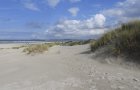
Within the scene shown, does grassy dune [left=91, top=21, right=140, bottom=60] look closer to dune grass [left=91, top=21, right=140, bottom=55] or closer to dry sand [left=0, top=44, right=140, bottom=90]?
dune grass [left=91, top=21, right=140, bottom=55]

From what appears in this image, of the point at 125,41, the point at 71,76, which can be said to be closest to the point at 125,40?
the point at 125,41

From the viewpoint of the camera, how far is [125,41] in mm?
9109

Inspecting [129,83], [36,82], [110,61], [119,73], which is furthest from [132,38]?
[36,82]

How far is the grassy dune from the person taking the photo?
28.8 ft

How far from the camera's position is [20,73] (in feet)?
29.2

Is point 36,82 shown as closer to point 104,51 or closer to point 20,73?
point 20,73

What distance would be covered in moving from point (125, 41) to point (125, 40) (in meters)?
0.04

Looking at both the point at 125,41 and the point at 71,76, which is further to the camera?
the point at 125,41

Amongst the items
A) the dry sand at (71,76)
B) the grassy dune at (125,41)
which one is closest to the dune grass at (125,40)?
the grassy dune at (125,41)

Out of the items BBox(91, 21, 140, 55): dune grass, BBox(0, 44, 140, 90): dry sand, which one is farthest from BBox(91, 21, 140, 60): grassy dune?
BBox(0, 44, 140, 90): dry sand

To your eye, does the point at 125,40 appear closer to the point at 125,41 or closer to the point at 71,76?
the point at 125,41

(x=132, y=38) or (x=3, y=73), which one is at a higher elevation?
(x=132, y=38)

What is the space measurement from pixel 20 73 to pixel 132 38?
3763mm

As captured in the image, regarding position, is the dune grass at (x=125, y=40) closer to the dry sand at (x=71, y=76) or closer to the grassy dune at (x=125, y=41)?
the grassy dune at (x=125, y=41)
